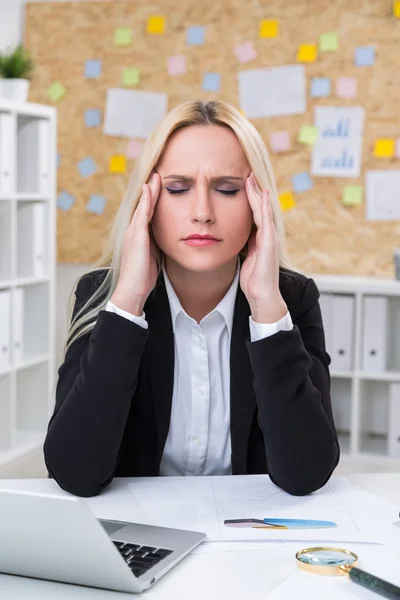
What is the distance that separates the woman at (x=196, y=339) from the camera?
→ 56.0 inches

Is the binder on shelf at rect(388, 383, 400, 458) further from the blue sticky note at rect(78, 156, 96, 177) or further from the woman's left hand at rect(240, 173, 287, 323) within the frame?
the woman's left hand at rect(240, 173, 287, 323)

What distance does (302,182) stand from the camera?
13.0ft

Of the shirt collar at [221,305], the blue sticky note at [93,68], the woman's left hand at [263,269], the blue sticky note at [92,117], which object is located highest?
the blue sticky note at [93,68]

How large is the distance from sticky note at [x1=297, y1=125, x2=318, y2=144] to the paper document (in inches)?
105

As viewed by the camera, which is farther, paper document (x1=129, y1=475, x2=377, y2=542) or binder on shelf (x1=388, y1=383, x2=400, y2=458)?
binder on shelf (x1=388, y1=383, x2=400, y2=458)

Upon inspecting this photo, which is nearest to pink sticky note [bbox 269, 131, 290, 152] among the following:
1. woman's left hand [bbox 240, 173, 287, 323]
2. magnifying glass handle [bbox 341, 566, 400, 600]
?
woman's left hand [bbox 240, 173, 287, 323]

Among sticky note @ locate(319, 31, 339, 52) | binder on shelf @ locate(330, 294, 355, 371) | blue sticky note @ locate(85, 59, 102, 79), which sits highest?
sticky note @ locate(319, 31, 339, 52)

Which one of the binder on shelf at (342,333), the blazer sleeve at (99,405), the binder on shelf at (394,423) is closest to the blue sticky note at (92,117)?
the binder on shelf at (342,333)

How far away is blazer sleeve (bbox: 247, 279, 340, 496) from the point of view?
4.63 feet

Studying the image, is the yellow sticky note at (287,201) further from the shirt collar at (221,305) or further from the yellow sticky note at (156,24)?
the shirt collar at (221,305)

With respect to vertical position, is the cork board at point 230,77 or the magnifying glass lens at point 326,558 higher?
the cork board at point 230,77

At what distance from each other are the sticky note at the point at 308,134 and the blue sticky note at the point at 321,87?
5.8 inches

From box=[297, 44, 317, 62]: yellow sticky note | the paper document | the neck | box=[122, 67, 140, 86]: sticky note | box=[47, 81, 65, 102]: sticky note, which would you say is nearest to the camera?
the paper document

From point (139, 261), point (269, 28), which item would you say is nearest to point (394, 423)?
point (269, 28)
